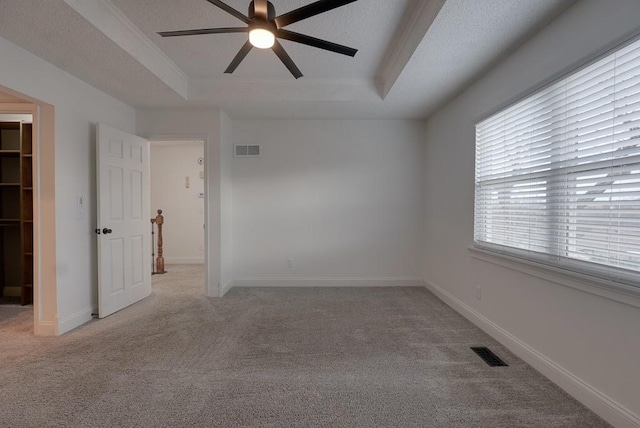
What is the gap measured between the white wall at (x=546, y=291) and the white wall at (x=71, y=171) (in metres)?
3.94

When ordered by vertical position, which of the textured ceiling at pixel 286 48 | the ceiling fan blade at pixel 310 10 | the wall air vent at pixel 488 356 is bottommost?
the wall air vent at pixel 488 356

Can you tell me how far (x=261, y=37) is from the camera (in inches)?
A: 75.7

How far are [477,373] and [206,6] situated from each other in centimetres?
325

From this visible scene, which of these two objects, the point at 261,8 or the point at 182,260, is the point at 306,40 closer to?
the point at 261,8

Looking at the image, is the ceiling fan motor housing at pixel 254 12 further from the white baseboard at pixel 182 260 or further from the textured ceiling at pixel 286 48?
the white baseboard at pixel 182 260

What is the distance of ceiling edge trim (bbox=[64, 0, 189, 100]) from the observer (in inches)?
82.3

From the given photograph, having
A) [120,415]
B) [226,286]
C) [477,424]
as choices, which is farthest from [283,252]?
[477,424]

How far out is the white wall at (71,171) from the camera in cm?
263

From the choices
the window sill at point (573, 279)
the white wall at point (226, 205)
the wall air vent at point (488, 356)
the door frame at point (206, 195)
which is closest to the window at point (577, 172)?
the window sill at point (573, 279)

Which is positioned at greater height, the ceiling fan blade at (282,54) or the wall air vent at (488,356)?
the ceiling fan blade at (282,54)

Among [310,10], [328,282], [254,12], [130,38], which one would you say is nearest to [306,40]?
[310,10]

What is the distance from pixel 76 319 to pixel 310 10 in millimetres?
3435

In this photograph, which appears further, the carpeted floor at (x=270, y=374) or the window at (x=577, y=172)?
the carpeted floor at (x=270, y=374)

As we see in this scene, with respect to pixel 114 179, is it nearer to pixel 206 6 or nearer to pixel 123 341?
pixel 123 341
